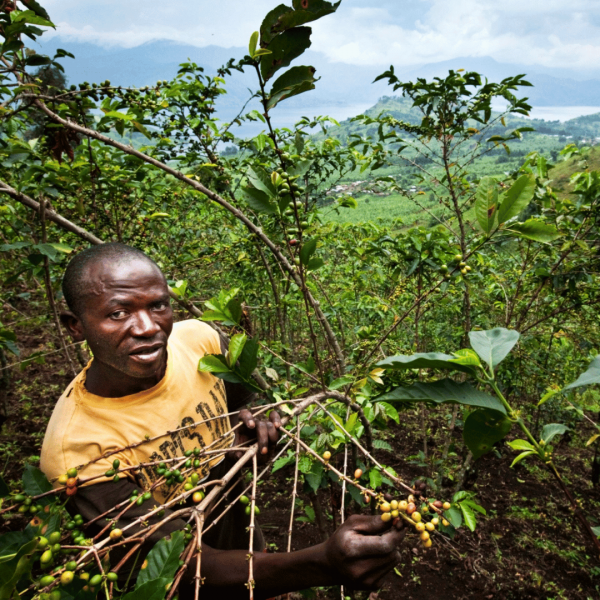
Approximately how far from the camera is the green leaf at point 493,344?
984 mm

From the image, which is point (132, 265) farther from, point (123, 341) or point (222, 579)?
point (222, 579)

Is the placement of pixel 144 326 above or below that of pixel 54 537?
above

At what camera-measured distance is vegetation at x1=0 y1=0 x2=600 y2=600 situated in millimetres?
927

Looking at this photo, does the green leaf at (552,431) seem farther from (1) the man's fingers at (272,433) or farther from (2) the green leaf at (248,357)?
(2) the green leaf at (248,357)

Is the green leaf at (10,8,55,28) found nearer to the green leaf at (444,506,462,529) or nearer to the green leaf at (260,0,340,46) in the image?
the green leaf at (260,0,340,46)

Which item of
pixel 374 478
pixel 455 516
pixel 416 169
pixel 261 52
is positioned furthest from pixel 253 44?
pixel 416 169

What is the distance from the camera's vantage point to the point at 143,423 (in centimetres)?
140

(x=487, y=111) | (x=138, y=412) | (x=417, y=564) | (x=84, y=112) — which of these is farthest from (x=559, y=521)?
(x=84, y=112)

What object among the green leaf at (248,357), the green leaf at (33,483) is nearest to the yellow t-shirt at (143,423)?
the green leaf at (33,483)

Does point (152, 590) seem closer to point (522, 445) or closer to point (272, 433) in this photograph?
point (272, 433)

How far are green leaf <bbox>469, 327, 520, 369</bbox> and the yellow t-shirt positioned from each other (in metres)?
0.75

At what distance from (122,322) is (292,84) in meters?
0.95

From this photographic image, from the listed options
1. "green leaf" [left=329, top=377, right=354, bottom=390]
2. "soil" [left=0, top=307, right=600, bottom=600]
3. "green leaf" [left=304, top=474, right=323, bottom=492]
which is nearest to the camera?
"green leaf" [left=329, top=377, right=354, bottom=390]

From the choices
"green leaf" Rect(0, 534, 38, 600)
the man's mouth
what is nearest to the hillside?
the man's mouth
